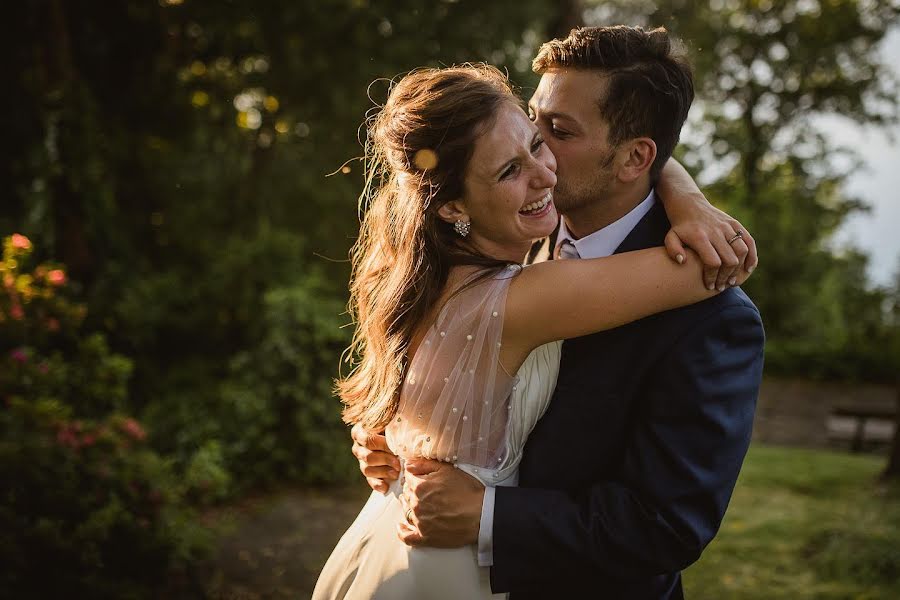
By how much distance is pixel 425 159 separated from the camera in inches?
88.9

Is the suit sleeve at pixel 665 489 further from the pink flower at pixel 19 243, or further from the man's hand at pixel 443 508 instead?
the pink flower at pixel 19 243

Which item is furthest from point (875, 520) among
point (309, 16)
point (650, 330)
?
point (309, 16)

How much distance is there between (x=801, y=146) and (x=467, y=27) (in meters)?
15.1

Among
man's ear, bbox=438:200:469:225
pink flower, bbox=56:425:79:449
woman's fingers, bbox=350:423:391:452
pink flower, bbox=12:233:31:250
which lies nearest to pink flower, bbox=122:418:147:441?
pink flower, bbox=56:425:79:449

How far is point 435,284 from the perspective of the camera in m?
2.19

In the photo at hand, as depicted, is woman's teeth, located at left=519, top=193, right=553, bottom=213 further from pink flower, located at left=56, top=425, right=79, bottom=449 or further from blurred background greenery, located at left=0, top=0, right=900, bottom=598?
pink flower, located at left=56, top=425, right=79, bottom=449

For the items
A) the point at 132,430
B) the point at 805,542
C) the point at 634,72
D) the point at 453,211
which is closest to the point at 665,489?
the point at 453,211

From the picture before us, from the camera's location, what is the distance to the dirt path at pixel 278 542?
488 centimetres

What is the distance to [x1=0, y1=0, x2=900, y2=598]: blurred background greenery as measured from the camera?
14.3 feet

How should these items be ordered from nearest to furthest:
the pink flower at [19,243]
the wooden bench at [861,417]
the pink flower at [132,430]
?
1. the pink flower at [132,430]
2. the pink flower at [19,243]
3. the wooden bench at [861,417]

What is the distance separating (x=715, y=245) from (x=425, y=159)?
2.90ft

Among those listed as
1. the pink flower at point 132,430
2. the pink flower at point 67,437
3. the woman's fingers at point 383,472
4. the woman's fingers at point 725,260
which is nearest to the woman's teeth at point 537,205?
the woman's fingers at point 725,260

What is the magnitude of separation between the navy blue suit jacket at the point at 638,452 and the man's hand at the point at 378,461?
52 centimetres

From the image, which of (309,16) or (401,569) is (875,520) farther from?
(309,16)
